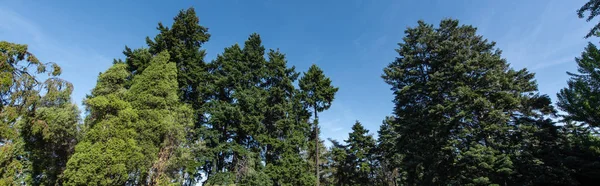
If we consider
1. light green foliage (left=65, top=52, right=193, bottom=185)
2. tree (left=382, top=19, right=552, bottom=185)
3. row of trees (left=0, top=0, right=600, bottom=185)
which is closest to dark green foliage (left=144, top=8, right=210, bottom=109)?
row of trees (left=0, top=0, right=600, bottom=185)

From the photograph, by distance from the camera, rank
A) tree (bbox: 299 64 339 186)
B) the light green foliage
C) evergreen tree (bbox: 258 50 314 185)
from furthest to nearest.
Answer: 1. tree (bbox: 299 64 339 186)
2. evergreen tree (bbox: 258 50 314 185)
3. the light green foliage

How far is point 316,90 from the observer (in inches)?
918

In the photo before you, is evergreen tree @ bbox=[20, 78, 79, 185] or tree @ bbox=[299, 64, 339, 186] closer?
evergreen tree @ bbox=[20, 78, 79, 185]

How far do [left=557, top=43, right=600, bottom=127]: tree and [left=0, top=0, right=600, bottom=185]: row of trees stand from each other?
7 cm

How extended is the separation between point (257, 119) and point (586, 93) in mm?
19739

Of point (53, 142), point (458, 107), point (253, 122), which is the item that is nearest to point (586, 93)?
point (458, 107)

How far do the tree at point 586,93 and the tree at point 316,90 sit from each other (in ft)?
50.8

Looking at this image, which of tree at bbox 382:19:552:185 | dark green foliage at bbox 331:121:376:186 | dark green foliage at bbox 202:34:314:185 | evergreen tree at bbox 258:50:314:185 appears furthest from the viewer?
dark green foliage at bbox 331:121:376:186

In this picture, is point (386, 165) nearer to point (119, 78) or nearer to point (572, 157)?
point (572, 157)

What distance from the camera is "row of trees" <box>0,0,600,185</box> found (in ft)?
36.5

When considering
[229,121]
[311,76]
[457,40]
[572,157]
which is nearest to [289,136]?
[229,121]

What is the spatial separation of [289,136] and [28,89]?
14.6 meters

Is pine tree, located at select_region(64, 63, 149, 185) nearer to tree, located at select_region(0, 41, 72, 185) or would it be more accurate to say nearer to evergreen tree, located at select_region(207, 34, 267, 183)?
tree, located at select_region(0, 41, 72, 185)

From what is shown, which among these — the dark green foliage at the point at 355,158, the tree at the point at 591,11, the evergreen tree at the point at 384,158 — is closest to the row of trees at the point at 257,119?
the tree at the point at 591,11
